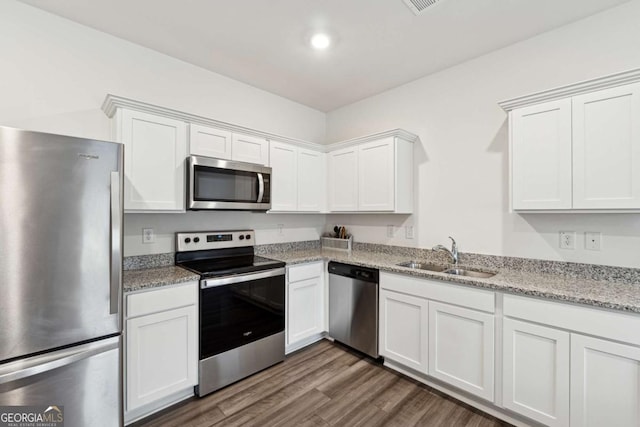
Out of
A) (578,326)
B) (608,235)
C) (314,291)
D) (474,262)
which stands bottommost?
(314,291)

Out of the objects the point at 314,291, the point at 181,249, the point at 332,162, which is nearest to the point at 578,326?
the point at 314,291

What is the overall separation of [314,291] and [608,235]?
235cm

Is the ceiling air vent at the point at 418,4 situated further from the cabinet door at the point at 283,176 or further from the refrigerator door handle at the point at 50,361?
the refrigerator door handle at the point at 50,361

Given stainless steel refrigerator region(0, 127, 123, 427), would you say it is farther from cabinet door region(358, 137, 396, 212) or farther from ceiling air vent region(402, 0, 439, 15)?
cabinet door region(358, 137, 396, 212)

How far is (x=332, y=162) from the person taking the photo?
338cm

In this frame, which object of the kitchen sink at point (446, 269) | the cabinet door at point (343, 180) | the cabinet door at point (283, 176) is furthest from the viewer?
the cabinet door at point (343, 180)

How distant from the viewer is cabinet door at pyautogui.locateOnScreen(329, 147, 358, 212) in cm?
314

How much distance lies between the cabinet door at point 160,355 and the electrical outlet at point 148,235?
743 mm

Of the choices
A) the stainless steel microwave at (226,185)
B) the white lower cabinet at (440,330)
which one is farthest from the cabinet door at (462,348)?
the stainless steel microwave at (226,185)

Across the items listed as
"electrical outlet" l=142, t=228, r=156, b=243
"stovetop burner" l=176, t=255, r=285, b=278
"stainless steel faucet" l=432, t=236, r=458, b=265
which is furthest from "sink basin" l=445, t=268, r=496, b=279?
"electrical outlet" l=142, t=228, r=156, b=243

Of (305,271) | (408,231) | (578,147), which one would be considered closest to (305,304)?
(305,271)

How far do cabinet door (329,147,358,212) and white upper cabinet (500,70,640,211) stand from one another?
1472 millimetres

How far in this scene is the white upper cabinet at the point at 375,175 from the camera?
9.21 ft

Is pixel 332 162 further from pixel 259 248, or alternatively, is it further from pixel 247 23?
pixel 247 23
